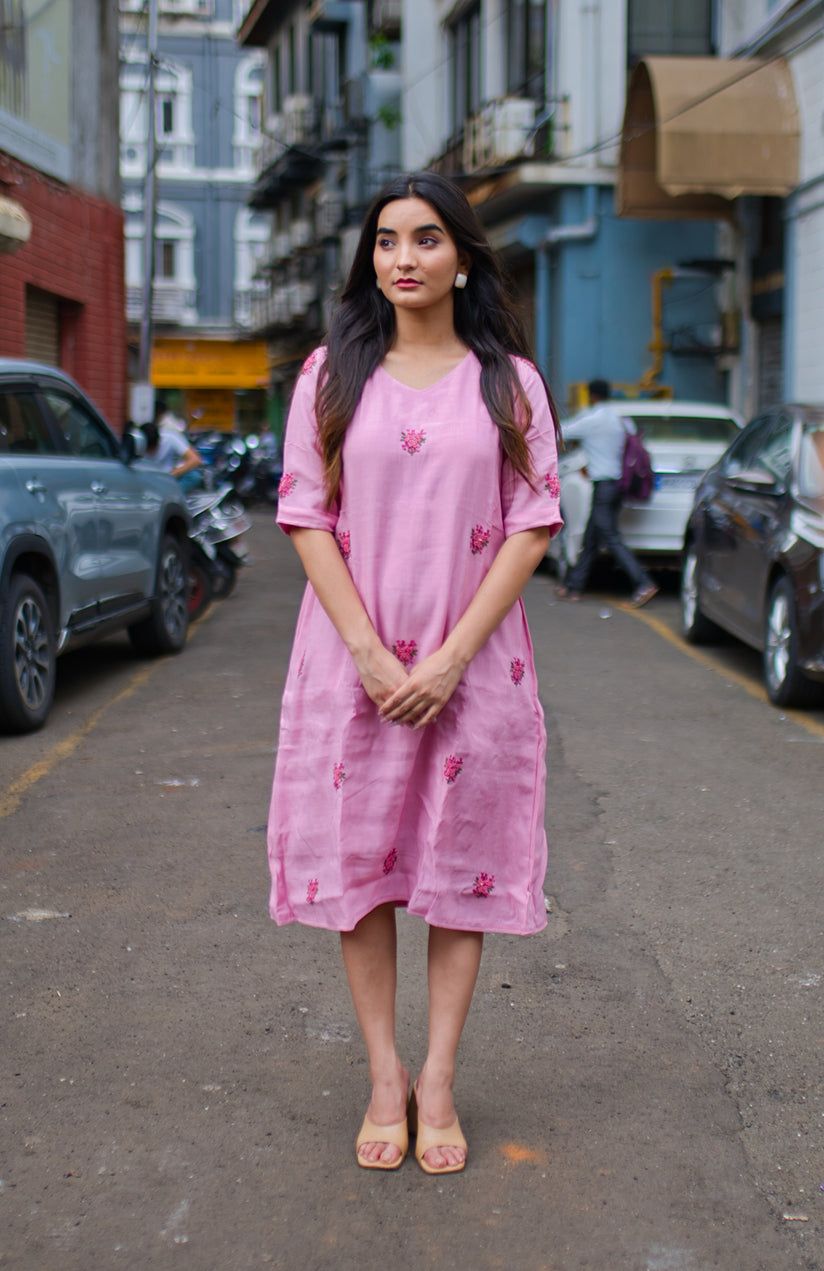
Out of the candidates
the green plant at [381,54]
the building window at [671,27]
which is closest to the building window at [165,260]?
the green plant at [381,54]

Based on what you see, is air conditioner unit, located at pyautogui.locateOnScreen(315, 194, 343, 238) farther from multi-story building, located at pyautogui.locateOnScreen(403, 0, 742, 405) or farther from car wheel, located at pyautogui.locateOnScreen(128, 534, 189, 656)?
car wheel, located at pyautogui.locateOnScreen(128, 534, 189, 656)

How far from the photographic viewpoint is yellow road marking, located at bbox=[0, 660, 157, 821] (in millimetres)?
5570

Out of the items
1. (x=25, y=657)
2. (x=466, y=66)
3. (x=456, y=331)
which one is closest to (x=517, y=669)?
(x=456, y=331)

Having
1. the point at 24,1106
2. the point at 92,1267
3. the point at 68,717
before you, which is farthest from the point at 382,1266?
the point at 68,717

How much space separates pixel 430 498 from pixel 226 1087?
137 cm

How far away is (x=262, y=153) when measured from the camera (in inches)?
1594

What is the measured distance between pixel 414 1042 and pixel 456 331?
1.61m

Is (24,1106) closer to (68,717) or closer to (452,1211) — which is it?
(452,1211)

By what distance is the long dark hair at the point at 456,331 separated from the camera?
2.65 m

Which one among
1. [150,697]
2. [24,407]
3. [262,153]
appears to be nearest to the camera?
[24,407]

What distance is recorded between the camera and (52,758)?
629 centimetres

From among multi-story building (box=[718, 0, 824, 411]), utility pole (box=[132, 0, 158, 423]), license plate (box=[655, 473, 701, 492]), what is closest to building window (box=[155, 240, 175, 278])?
utility pole (box=[132, 0, 158, 423])

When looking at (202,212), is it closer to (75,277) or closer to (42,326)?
(75,277)

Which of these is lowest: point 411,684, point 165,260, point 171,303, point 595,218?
point 411,684
